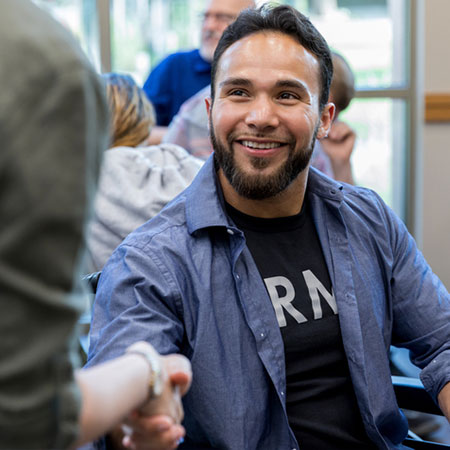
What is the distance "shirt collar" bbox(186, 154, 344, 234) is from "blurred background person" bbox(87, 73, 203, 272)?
1.13 ft

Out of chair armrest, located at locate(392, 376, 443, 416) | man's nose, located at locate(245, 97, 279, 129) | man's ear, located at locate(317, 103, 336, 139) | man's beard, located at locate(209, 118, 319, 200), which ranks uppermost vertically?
man's nose, located at locate(245, 97, 279, 129)

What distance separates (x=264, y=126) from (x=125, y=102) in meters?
0.74

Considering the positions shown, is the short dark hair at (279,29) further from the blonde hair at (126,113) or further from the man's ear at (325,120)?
the blonde hair at (126,113)

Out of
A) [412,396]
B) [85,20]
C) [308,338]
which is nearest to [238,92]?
[308,338]

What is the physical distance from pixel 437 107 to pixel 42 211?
358 cm

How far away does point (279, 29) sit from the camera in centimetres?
150

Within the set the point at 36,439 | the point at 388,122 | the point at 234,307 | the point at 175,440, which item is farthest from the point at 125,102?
the point at 388,122

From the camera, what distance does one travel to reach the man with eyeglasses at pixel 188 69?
294 cm

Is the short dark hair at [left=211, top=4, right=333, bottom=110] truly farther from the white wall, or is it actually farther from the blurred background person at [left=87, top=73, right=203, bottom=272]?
the white wall

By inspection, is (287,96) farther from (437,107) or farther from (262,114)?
(437,107)

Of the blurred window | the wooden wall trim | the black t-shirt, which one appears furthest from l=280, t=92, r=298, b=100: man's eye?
the wooden wall trim

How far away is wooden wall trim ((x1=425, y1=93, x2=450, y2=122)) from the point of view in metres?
3.79

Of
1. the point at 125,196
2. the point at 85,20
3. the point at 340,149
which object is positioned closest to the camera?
the point at 125,196

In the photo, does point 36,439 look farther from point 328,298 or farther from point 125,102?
point 125,102
